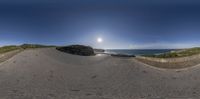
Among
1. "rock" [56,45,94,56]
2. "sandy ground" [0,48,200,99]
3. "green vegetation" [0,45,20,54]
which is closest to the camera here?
"sandy ground" [0,48,200,99]

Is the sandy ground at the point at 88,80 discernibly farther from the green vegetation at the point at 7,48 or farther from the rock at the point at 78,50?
the rock at the point at 78,50

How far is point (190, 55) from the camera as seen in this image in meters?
32.7

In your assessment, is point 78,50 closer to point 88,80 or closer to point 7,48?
point 7,48

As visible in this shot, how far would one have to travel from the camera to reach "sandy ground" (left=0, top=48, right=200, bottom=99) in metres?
18.7

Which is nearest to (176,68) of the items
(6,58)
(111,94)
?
(111,94)

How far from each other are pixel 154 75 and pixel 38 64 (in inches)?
536

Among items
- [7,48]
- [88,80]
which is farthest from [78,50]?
[88,80]

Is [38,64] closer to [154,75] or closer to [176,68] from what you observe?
[154,75]

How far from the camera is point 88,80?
2462 centimetres

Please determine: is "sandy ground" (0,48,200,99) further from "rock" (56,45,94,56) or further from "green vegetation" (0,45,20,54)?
"rock" (56,45,94,56)

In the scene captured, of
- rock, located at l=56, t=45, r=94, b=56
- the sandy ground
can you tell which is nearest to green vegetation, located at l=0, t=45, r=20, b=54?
the sandy ground

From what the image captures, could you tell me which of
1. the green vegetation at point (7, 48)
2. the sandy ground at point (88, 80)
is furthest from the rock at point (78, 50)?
the green vegetation at point (7, 48)

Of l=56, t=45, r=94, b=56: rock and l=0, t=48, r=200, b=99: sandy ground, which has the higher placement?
l=56, t=45, r=94, b=56: rock

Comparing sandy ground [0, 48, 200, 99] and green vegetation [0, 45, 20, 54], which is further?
green vegetation [0, 45, 20, 54]
